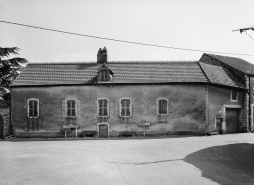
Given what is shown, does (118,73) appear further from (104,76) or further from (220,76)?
→ (220,76)

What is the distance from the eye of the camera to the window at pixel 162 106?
22.2m

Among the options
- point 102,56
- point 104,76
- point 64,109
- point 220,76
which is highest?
point 102,56

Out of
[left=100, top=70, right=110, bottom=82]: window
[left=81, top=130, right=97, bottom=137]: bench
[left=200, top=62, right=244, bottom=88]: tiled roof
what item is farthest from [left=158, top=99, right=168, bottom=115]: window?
[left=81, top=130, right=97, bottom=137]: bench

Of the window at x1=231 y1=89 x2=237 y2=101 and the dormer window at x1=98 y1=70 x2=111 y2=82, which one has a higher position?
the dormer window at x1=98 y1=70 x2=111 y2=82

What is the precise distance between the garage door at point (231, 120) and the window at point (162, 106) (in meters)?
6.53

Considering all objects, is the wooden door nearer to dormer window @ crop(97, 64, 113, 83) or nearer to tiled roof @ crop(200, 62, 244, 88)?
tiled roof @ crop(200, 62, 244, 88)

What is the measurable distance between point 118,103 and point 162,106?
373cm

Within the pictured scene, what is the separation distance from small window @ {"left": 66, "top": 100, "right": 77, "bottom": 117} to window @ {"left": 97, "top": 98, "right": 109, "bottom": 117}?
2.05 metres

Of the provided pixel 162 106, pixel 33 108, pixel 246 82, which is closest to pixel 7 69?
pixel 33 108

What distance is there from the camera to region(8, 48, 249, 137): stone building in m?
22.2

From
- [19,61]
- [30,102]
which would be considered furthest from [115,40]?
[19,61]

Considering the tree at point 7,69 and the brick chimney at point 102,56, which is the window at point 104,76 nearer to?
the brick chimney at point 102,56

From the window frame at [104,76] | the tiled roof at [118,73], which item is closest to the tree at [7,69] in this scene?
the tiled roof at [118,73]

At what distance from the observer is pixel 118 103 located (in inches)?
888
